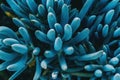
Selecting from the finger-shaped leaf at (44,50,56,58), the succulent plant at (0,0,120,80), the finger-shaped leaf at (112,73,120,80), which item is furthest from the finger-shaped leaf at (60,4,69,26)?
the finger-shaped leaf at (112,73,120,80)

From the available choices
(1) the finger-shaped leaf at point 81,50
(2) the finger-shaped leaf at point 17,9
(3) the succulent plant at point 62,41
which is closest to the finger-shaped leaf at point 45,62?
(3) the succulent plant at point 62,41

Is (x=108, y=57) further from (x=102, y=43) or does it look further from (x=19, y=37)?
(x=19, y=37)

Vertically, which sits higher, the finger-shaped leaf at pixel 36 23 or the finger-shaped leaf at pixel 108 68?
the finger-shaped leaf at pixel 36 23

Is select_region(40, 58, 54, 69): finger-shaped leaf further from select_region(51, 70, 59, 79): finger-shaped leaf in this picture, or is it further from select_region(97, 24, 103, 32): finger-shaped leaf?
select_region(97, 24, 103, 32): finger-shaped leaf

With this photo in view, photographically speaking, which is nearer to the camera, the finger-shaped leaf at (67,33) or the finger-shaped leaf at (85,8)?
the finger-shaped leaf at (67,33)

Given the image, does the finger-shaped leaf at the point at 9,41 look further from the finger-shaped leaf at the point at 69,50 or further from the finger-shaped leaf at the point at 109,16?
the finger-shaped leaf at the point at 109,16

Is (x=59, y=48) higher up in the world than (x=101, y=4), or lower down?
lower down

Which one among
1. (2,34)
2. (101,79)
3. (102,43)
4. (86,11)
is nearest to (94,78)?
(101,79)

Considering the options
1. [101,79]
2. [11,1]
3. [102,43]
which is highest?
[11,1]

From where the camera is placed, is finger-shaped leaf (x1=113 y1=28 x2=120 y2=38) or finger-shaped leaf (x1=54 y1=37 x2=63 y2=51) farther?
finger-shaped leaf (x1=113 y1=28 x2=120 y2=38)
